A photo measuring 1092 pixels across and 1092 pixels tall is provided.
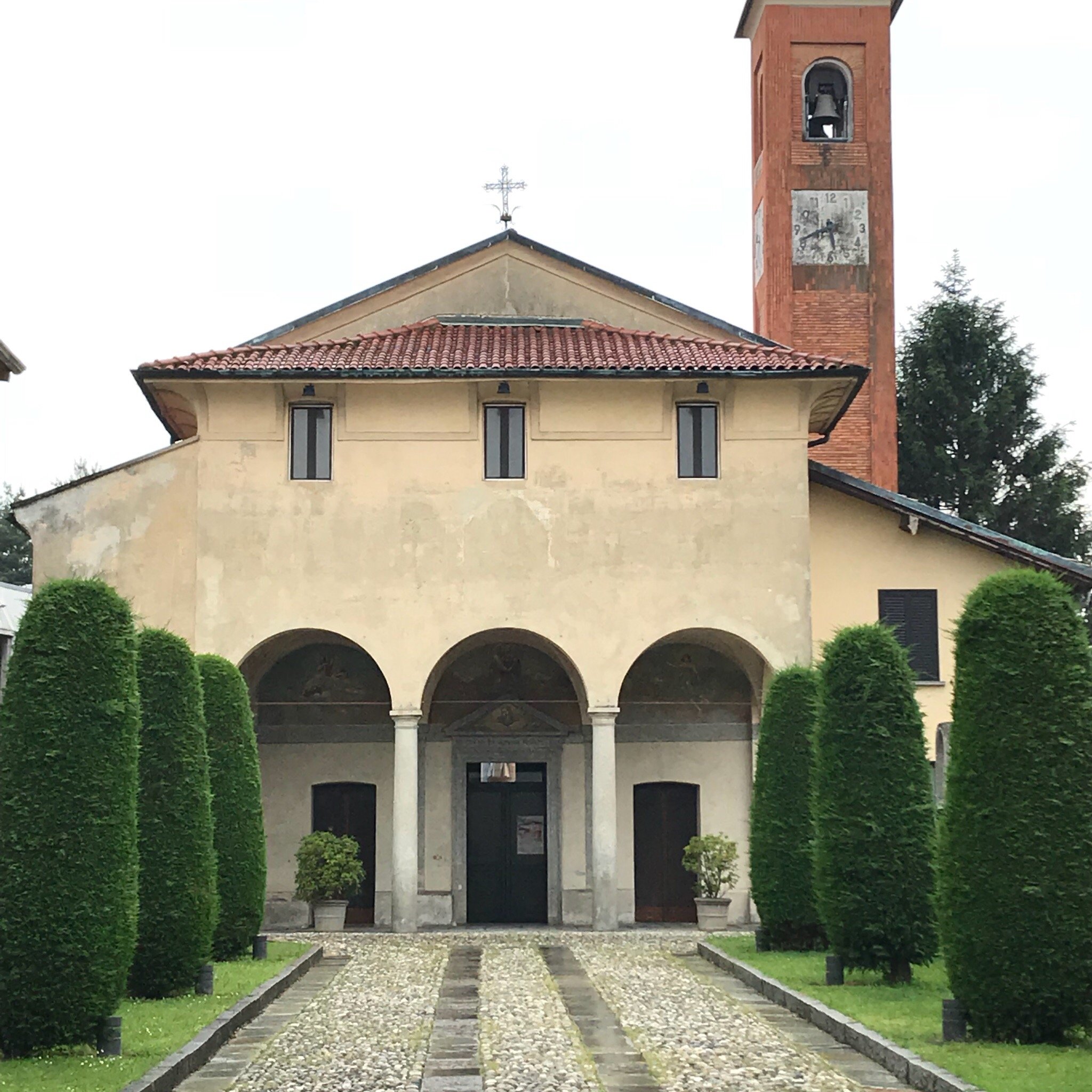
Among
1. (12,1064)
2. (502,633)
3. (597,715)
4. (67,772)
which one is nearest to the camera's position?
(12,1064)

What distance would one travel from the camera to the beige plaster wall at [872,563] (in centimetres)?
2645

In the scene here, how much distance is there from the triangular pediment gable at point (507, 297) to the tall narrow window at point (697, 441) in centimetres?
333

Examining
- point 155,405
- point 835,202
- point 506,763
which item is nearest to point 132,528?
point 155,405

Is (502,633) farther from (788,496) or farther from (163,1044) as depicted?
(163,1044)

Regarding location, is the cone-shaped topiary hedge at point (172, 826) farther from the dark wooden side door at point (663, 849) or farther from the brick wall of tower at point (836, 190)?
the brick wall of tower at point (836, 190)

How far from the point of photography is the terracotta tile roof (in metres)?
25.0

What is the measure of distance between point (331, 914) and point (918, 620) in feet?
34.4

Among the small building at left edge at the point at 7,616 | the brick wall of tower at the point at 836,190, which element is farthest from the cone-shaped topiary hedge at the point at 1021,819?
the brick wall of tower at the point at 836,190

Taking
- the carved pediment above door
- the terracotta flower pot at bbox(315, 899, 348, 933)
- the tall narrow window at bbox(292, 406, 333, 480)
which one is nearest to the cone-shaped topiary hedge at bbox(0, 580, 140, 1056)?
the tall narrow window at bbox(292, 406, 333, 480)

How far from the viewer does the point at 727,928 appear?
26.3m

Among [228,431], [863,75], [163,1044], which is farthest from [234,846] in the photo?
[863,75]

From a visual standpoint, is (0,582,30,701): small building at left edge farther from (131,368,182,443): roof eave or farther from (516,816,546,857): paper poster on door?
(516,816,546,857): paper poster on door

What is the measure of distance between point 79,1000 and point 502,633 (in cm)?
1583

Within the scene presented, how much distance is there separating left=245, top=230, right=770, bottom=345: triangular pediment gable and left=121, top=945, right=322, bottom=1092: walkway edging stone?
14.1m
